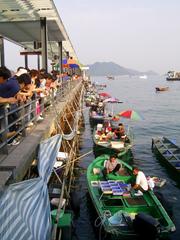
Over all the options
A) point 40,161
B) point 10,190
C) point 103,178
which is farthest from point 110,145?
→ point 10,190

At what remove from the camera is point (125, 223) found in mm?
11430

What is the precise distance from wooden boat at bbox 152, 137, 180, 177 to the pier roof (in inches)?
389

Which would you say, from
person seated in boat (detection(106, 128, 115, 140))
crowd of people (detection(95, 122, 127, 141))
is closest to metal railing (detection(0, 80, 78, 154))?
crowd of people (detection(95, 122, 127, 141))

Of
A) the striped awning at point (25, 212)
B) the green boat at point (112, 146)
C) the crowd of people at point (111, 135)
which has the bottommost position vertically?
the green boat at point (112, 146)

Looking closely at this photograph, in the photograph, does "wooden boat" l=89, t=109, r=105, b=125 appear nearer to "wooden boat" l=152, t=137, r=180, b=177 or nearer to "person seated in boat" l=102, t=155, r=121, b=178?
"wooden boat" l=152, t=137, r=180, b=177

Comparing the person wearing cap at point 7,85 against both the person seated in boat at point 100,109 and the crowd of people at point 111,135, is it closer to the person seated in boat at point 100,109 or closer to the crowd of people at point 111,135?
the crowd of people at point 111,135

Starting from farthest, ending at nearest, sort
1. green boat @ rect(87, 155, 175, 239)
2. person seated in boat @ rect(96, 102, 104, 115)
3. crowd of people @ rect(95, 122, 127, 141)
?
person seated in boat @ rect(96, 102, 104, 115), crowd of people @ rect(95, 122, 127, 141), green boat @ rect(87, 155, 175, 239)

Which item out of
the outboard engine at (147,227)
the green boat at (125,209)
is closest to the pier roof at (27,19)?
the green boat at (125,209)

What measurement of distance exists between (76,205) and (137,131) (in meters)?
23.3

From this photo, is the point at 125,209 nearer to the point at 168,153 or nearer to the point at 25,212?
the point at 25,212

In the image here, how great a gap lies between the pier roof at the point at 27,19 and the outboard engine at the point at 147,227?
344 inches

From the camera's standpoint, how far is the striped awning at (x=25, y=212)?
4.45 metres

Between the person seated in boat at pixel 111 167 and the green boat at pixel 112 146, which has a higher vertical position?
the person seated in boat at pixel 111 167

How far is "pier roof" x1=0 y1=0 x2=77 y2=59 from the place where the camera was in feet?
45.2
